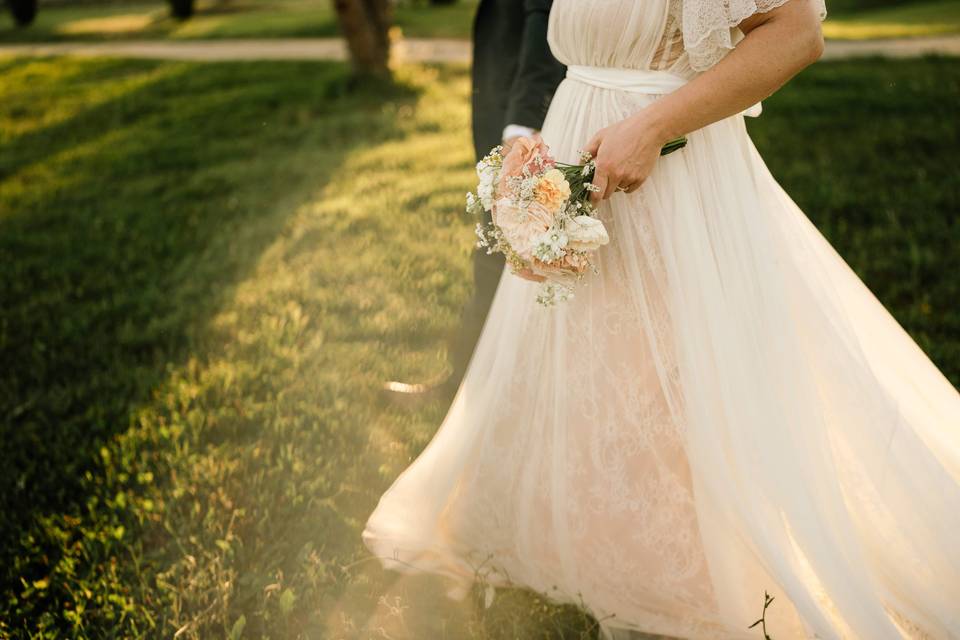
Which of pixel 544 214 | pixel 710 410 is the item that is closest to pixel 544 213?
pixel 544 214

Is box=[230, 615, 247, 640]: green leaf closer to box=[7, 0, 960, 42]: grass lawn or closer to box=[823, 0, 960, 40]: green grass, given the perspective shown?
box=[823, 0, 960, 40]: green grass

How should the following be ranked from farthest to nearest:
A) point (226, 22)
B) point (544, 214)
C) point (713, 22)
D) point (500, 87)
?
1. point (226, 22)
2. point (500, 87)
3. point (544, 214)
4. point (713, 22)

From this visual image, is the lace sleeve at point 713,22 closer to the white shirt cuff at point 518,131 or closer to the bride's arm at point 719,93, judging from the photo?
the bride's arm at point 719,93

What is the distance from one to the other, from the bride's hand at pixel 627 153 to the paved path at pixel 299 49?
28.6 ft

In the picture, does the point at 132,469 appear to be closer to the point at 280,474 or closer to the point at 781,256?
the point at 280,474

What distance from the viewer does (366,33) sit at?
9.45m

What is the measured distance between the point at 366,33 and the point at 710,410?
8.41 metres

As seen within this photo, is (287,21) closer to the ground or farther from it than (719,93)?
closer to the ground

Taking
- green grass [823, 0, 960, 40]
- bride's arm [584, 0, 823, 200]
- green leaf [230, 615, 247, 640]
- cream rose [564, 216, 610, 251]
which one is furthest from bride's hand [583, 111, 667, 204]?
green grass [823, 0, 960, 40]

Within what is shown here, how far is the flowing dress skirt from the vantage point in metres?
2.04

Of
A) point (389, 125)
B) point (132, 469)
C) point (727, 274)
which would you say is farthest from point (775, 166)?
point (132, 469)

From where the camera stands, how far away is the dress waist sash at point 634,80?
197cm

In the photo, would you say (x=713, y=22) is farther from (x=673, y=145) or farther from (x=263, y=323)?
(x=263, y=323)

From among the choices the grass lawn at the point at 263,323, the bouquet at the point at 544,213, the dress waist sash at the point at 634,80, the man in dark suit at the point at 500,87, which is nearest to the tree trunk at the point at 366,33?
the grass lawn at the point at 263,323
